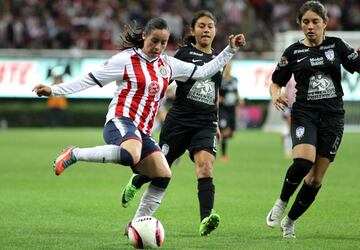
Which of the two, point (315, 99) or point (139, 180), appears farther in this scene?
point (139, 180)

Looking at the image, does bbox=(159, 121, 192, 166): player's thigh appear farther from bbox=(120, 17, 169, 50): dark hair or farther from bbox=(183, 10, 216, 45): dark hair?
bbox=(120, 17, 169, 50): dark hair

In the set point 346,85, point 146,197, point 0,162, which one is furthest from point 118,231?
point 346,85

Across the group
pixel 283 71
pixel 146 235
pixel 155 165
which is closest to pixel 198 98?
pixel 283 71

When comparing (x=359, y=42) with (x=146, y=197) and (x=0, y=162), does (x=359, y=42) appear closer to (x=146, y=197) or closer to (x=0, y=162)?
(x=0, y=162)

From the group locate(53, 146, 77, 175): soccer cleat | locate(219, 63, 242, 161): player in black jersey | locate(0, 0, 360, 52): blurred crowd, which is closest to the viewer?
locate(53, 146, 77, 175): soccer cleat

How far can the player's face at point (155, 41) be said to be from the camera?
8.81 metres

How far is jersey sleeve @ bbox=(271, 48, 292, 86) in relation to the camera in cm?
957

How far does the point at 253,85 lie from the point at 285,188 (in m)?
22.3

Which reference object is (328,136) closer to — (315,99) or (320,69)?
(315,99)

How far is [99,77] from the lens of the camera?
8.73 meters

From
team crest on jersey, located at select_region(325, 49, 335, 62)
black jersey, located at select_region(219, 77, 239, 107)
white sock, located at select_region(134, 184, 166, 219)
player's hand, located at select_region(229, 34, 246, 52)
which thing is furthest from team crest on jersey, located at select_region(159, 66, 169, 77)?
black jersey, located at select_region(219, 77, 239, 107)

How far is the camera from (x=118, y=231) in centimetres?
970

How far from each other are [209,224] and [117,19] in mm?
24480

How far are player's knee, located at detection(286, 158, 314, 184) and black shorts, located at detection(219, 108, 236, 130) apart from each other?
1060cm
